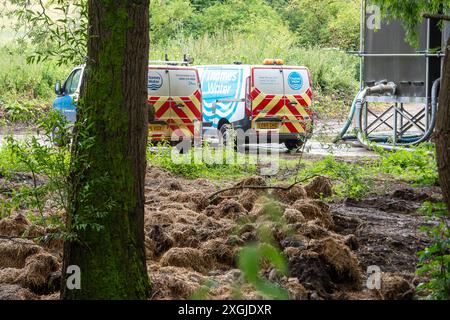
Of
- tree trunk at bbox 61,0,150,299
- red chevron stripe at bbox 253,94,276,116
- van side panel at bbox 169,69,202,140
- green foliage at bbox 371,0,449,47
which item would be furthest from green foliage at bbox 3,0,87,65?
Answer: red chevron stripe at bbox 253,94,276,116

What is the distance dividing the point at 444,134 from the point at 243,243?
1884mm

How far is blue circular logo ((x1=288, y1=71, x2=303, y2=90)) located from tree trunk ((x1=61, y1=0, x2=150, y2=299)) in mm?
15500

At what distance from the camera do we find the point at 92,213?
20.1ft

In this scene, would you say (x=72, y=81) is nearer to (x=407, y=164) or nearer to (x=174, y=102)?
(x=174, y=102)

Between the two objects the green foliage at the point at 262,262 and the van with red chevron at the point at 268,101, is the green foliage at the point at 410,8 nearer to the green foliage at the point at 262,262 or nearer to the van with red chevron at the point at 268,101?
the van with red chevron at the point at 268,101

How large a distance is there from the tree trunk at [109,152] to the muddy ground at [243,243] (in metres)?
0.51

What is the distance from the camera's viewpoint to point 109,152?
244 inches

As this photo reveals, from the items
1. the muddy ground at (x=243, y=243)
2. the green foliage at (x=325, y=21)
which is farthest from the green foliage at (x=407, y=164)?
the green foliage at (x=325, y=21)

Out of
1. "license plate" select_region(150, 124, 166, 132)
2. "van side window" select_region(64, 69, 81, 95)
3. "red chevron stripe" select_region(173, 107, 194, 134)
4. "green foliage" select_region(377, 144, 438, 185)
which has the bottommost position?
"green foliage" select_region(377, 144, 438, 185)

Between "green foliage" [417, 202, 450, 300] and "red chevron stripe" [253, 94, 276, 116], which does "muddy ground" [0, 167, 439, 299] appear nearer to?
"green foliage" [417, 202, 450, 300]

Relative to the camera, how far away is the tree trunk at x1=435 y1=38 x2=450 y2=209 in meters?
5.63

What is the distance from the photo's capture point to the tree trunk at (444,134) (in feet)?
18.5

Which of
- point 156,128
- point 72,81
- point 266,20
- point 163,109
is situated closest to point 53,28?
point 156,128
